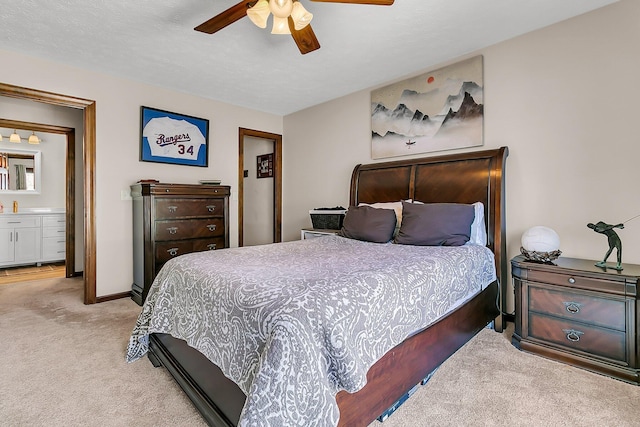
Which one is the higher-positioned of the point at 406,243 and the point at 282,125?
the point at 282,125

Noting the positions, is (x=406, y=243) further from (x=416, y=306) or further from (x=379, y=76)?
(x=379, y=76)

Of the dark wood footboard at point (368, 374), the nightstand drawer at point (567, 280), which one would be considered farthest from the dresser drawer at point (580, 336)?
the dark wood footboard at point (368, 374)

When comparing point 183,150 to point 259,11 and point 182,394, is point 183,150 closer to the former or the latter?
point 259,11

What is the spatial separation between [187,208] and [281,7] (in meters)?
2.54

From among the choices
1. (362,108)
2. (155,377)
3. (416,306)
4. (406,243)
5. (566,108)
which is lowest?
(155,377)

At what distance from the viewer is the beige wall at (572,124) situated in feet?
Result: 7.30

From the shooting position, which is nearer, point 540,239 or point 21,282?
point 540,239

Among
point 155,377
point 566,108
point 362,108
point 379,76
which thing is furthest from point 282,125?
point 155,377

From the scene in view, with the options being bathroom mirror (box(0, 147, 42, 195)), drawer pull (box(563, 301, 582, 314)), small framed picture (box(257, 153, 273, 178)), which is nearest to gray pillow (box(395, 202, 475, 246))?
drawer pull (box(563, 301, 582, 314))

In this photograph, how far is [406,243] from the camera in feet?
8.55

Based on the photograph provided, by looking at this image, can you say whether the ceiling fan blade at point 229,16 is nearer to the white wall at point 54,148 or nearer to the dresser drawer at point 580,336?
the dresser drawer at point 580,336

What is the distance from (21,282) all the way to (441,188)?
18.4ft

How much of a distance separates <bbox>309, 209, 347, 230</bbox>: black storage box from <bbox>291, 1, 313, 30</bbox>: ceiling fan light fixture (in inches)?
87.2

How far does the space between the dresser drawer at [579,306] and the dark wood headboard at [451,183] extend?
430 millimetres
